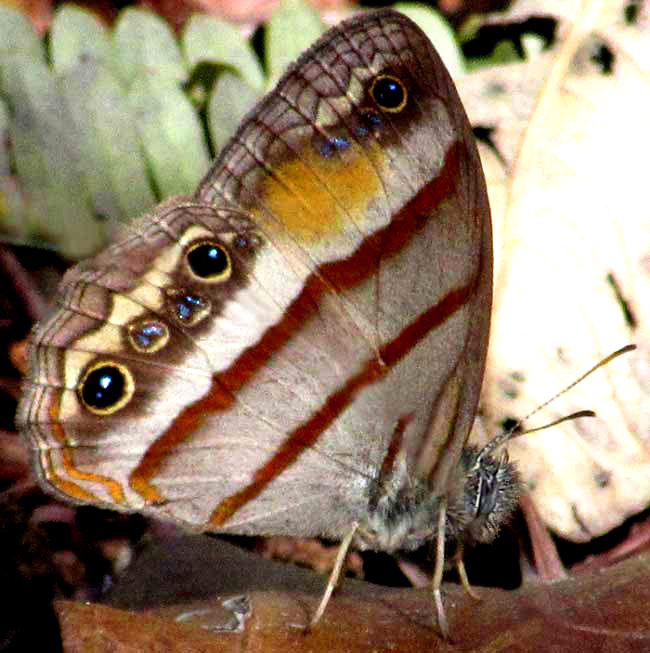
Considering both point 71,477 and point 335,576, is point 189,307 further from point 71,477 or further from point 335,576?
point 335,576

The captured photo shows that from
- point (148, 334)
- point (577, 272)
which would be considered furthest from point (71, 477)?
point (577, 272)

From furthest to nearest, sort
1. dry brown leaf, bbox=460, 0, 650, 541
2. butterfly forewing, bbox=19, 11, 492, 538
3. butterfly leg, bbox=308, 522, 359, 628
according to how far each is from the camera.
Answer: dry brown leaf, bbox=460, 0, 650, 541 < butterfly forewing, bbox=19, 11, 492, 538 < butterfly leg, bbox=308, 522, 359, 628

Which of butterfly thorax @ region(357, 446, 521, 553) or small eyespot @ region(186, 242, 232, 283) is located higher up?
small eyespot @ region(186, 242, 232, 283)

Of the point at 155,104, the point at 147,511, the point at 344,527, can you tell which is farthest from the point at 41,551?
the point at 155,104

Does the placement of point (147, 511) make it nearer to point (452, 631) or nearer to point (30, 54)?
point (452, 631)

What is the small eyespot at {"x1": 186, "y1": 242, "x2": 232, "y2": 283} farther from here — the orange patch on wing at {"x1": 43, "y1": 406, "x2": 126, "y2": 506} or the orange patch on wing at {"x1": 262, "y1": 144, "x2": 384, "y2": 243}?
the orange patch on wing at {"x1": 43, "y1": 406, "x2": 126, "y2": 506}

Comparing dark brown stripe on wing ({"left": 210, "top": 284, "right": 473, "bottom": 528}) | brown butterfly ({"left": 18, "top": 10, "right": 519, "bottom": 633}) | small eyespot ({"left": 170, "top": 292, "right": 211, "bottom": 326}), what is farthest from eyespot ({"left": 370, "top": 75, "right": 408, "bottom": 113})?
small eyespot ({"left": 170, "top": 292, "right": 211, "bottom": 326})

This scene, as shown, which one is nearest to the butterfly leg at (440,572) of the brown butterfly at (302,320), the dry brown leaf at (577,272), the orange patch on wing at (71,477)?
the brown butterfly at (302,320)
